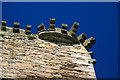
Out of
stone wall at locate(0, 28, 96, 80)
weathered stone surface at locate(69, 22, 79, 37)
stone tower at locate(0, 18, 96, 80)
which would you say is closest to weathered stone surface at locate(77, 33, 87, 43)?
stone tower at locate(0, 18, 96, 80)

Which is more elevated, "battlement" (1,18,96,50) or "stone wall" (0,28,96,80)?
"battlement" (1,18,96,50)

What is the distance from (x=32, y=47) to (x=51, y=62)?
114 cm

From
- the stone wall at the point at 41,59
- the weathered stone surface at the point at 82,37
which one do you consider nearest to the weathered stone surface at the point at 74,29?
the weathered stone surface at the point at 82,37

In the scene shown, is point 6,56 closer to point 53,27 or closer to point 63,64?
point 63,64

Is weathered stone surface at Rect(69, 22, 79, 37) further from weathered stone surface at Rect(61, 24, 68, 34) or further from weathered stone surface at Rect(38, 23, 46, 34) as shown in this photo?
weathered stone surface at Rect(38, 23, 46, 34)

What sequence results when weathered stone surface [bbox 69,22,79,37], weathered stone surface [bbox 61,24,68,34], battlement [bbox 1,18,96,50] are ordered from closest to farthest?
battlement [bbox 1,18,96,50] → weathered stone surface [bbox 61,24,68,34] → weathered stone surface [bbox 69,22,79,37]

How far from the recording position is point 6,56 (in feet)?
29.0

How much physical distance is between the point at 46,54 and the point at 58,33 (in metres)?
1.52

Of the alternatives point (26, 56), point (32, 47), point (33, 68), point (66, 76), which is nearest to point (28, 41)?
point (32, 47)

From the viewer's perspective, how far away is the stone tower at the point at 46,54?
27.2ft

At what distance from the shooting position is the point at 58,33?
1057 cm

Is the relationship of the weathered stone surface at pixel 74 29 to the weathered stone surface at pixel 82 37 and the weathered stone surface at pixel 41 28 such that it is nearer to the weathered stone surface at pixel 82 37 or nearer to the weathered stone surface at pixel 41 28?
the weathered stone surface at pixel 82 37

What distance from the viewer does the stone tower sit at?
27.2 feet

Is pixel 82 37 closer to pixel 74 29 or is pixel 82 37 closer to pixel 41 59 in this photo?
pixel 74 29
